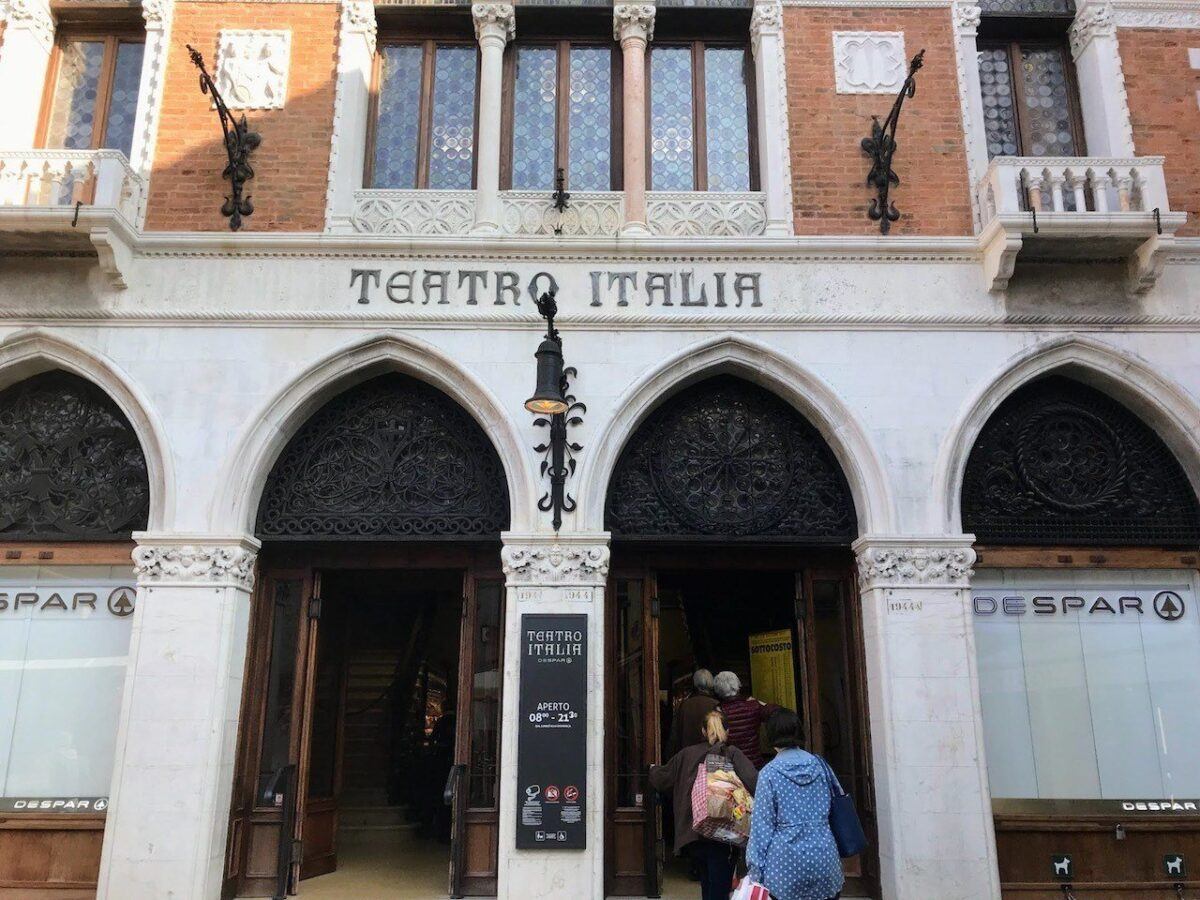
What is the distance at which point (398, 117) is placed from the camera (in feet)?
32.5

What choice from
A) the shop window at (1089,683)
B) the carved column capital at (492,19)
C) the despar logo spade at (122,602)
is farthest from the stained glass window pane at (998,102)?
the despar logo spade at (122,602)

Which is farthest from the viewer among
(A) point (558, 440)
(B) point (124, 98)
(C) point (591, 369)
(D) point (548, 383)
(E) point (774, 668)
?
(E) point (774, 668)

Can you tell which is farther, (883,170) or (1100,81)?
(1100,81)

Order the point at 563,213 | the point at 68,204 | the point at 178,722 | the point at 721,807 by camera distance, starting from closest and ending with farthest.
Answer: the point at 721,807 → the point at 178,722 → the point at 68,204 → the point at 563,213

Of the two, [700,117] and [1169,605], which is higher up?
[700,117]

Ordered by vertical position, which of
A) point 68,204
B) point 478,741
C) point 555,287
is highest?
point 68,204

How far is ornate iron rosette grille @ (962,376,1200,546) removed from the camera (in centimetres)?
873

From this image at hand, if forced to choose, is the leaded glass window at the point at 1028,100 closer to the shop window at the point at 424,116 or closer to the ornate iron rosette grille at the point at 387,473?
the shop window at the point at 424,116

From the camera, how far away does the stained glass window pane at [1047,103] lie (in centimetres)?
989

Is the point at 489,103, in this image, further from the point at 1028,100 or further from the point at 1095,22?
the point at 1095,22

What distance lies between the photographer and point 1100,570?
877cm

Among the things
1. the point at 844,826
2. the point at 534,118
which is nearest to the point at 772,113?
the point at 534,118

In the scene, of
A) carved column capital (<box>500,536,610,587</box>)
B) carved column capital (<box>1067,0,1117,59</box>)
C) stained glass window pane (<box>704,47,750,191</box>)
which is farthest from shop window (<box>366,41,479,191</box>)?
carved column capital (<box>1067,0,1117,59</box>)

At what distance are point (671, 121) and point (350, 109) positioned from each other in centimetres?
322
